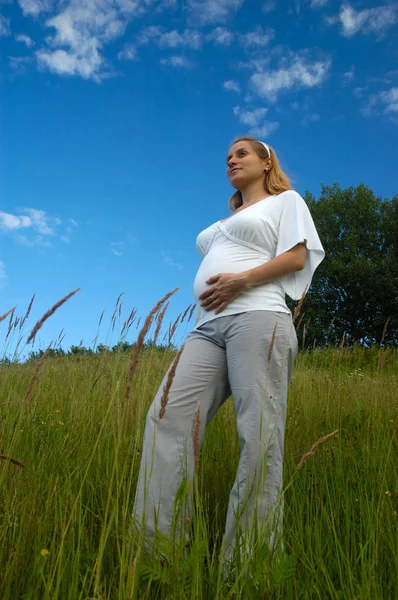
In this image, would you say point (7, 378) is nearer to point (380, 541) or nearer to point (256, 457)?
point (256, 457)

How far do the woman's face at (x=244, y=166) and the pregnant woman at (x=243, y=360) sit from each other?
17 cm

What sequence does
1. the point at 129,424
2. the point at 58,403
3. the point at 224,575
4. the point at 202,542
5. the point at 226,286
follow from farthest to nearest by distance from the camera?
the point at 58,403, the point at 129,424, the point at 226,286, the point at 224,575, the point at 202,542

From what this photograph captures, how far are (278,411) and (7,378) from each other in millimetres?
3376

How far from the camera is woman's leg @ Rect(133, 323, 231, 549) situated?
7.25 ft

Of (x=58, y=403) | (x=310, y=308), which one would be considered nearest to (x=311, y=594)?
(x=58, y=403)

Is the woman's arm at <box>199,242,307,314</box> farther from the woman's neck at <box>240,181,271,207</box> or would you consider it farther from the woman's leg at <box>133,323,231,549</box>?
the woman's neck at <box>240,181,271,207</box>

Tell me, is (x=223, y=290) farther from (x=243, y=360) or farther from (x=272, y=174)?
(x=272, y=174)

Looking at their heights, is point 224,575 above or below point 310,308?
below

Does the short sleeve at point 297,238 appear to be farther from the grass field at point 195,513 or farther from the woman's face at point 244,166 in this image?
the grass field at point 195,513

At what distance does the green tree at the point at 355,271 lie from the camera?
21.8 meters

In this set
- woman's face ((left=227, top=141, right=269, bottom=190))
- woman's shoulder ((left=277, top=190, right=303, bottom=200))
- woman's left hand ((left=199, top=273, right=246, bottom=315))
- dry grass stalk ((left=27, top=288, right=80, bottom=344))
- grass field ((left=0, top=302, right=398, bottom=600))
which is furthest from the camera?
woman's face ((left=227, top=141, right=269, bottom=190))

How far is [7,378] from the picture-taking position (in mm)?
4879

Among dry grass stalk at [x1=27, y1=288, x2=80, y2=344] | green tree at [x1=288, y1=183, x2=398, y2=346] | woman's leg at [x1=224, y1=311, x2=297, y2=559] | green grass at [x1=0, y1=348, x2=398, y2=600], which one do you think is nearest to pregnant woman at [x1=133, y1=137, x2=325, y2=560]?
woman's leg at [x1=224, y1=311, x2=297, y2=559]

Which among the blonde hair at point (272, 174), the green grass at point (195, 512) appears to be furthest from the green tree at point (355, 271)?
the blonde hair at point (272, 174)
